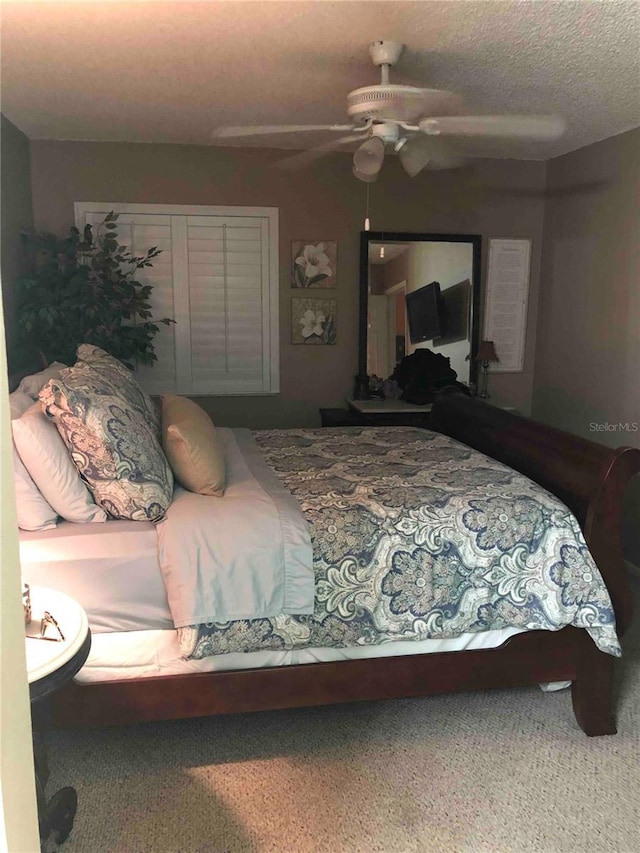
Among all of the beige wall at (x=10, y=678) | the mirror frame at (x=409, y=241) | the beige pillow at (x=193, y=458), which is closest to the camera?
the beige wall at (x=10, y=678)

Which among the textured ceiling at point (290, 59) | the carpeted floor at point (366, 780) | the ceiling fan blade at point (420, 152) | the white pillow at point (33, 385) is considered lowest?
the carpeted floor at point (366, 780)

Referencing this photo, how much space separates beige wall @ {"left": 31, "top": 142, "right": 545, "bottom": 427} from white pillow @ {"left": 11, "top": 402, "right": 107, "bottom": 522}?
2353 mm

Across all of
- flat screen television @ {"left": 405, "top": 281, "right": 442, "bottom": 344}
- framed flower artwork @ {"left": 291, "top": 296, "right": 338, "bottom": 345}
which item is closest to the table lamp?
flat screen television @ {"left": 405, "top": 281, "right": 442, "bottom": 344}

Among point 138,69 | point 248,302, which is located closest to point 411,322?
point 248,302

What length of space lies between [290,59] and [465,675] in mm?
2383

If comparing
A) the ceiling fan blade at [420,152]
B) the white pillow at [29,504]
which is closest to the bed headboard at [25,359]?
the white pillow at [29,504]

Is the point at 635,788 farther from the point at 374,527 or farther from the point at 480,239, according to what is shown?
the point at 480,239

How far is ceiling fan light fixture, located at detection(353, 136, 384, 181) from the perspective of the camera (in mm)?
2531

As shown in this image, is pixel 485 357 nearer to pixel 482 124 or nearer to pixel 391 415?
pixel 391 415

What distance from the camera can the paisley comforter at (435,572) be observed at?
2.07 meters

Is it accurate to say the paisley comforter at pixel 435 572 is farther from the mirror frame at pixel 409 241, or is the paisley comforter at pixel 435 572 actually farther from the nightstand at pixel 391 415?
the mirror frame at pixel 409 241

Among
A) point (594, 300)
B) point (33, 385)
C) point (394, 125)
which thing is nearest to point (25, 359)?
point (33, 385)

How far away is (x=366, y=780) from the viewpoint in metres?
2.09

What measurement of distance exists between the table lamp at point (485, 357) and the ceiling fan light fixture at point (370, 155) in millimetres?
2134
